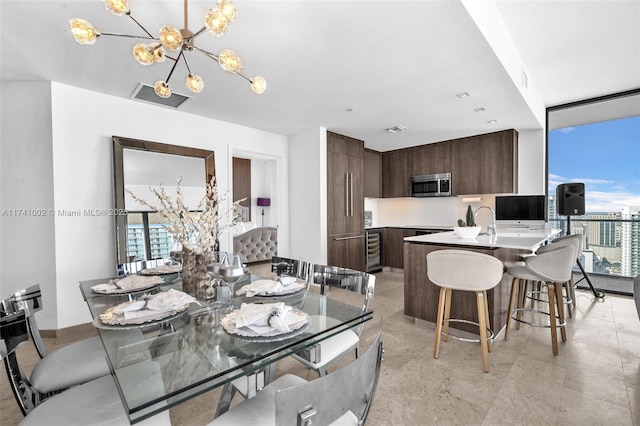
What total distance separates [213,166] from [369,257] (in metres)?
3.12

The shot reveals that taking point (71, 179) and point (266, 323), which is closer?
point (266, 323)

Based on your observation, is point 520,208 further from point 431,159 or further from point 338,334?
point 338,334

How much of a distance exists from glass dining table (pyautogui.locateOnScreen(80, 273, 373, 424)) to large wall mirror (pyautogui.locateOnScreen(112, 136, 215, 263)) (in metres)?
1.92

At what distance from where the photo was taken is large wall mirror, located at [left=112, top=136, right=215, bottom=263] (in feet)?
10.2

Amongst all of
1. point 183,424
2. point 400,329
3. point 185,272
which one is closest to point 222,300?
point 185,272

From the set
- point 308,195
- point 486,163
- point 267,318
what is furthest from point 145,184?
point 486,163

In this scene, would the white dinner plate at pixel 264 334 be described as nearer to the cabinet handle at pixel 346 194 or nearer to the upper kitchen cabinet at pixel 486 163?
the cabinet handle at pixel 346 194

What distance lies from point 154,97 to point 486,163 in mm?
4806

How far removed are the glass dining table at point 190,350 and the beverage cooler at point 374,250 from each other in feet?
12.8

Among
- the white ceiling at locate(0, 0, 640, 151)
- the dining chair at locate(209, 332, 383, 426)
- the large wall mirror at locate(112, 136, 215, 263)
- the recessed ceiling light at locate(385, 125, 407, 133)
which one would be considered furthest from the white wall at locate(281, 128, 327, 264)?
the dining chair at locate(209, 332, 383, 426)

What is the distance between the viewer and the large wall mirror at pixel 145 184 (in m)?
3.12

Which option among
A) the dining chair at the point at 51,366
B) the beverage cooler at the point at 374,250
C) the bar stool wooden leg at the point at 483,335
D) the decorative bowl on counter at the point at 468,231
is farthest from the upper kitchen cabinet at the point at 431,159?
the dining chair at the point at 51,366

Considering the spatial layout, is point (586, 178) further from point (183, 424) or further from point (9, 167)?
point (9, 167)

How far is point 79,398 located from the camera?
1.15 meters
